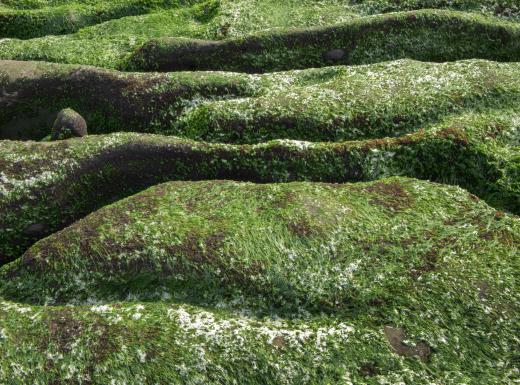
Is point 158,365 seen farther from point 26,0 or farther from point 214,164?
point 26,0

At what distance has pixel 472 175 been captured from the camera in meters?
23.5

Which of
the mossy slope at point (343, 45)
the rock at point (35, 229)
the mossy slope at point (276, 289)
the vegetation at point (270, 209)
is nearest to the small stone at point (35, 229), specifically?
the rock at point (35, 229)

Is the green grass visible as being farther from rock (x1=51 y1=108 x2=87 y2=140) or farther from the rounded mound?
the rounded mound

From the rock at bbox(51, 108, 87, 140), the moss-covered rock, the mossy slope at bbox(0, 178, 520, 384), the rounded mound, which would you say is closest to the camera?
the mossy slope at bbox(0, 178, 520, 384)

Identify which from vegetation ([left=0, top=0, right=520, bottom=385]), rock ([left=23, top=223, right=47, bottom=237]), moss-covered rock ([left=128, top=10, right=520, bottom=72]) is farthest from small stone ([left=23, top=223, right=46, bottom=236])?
moss-covered rock ([left=128, top=10, right=520, bottom=72])

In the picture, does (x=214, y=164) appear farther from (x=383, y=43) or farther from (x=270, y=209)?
(x=383, y=43)

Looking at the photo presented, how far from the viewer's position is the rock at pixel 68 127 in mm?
26625

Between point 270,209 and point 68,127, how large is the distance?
12.8 metres

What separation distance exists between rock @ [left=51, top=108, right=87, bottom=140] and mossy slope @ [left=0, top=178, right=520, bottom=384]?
7.34 meters

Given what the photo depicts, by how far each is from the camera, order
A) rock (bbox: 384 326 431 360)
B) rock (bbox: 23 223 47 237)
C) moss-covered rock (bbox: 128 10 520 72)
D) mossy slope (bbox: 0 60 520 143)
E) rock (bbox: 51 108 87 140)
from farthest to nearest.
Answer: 1. moss-covered rock (bbox: 128 10 520 72)
2. rock (bbox: 51 108 87 140)
3. mossy slope (bbox: 0 60 520 143)
4. rock (bbox: 23 223 47 237)
5. rock (bbox: 384 326 431 360)

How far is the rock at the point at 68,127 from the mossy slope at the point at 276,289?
7.34m

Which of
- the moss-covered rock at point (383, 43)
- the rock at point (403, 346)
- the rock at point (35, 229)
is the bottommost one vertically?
the rock at point (35, 229)

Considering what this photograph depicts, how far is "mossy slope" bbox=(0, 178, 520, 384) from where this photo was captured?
15.8m

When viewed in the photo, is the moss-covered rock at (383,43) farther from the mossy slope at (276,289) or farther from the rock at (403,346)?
the rock at (403,346)
